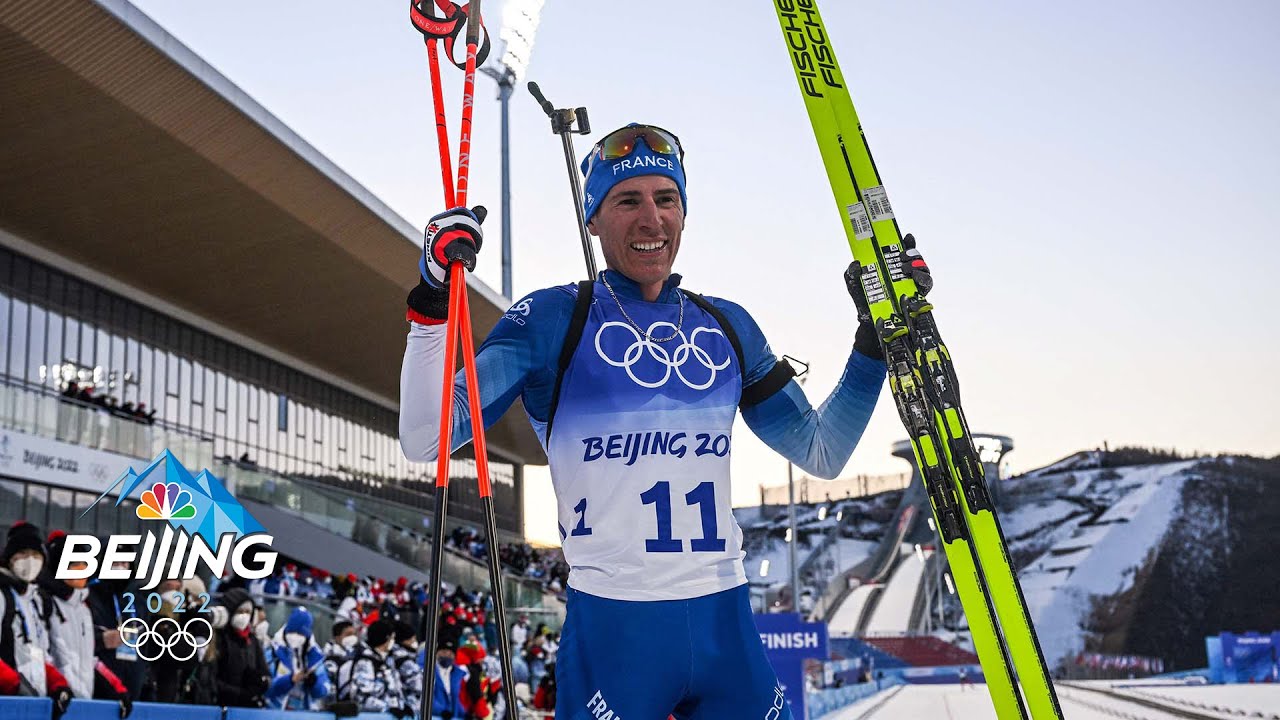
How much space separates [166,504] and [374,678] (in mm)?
10677

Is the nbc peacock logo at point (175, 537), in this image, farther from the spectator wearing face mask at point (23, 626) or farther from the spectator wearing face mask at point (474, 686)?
Answer: the spectator wearing face mask at point (23, 626)

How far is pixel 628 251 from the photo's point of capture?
2654mm

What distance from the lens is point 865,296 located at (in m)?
2.92

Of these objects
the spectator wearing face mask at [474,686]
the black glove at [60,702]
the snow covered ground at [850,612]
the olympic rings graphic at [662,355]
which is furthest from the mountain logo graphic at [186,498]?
the snow covered ground at [850,612]

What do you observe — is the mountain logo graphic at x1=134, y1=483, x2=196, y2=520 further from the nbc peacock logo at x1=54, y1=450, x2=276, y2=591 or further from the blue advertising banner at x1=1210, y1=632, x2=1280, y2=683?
the blue advertising banner at x1=1210, y1=632, x2=1280, y2=683

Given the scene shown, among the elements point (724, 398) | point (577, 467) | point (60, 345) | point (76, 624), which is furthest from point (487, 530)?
point (60, 345)

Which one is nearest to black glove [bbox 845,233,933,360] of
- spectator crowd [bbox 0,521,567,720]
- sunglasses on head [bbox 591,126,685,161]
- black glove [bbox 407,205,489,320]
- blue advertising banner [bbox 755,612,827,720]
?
sunglasses on head [bbox 591,126,685,161]

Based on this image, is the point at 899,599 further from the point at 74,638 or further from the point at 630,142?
the point at 630,142

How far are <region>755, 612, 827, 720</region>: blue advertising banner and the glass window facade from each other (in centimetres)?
544

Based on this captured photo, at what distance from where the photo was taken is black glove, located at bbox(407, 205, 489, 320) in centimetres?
232

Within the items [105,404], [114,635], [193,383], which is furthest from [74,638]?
[193,383]

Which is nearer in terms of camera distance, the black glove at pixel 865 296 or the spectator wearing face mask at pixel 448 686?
the black glove at pixel 865 296

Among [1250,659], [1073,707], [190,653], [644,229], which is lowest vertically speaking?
[1250,659]

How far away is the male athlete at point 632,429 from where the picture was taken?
2318 mm
